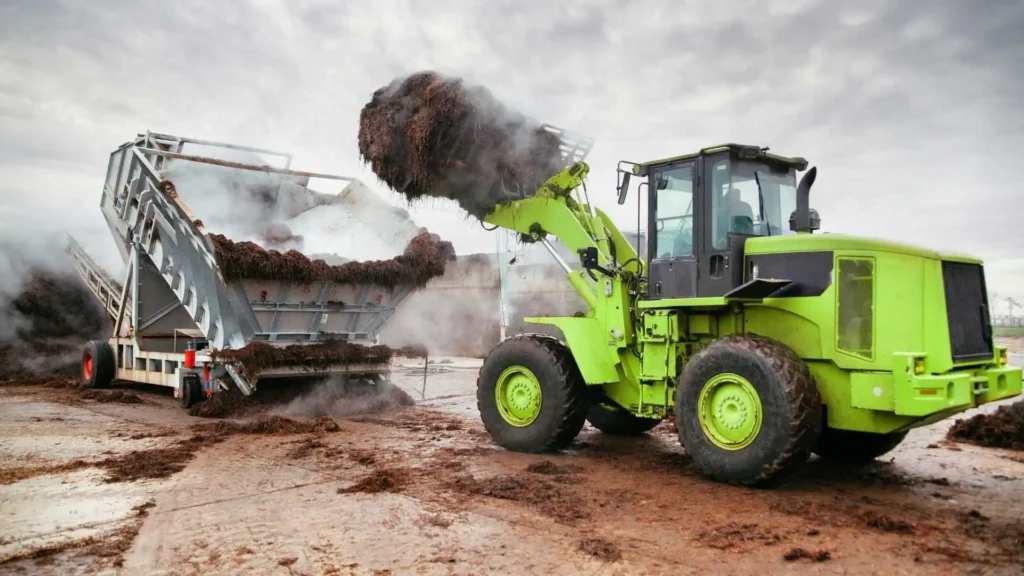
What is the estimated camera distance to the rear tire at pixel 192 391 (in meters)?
10.1

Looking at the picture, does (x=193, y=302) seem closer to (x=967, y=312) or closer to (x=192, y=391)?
(x=192, y=391)

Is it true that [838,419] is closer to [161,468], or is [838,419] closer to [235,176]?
[161,468]

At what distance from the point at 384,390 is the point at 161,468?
4568 millimetres

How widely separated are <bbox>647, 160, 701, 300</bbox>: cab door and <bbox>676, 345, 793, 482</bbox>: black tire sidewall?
818 millimetres

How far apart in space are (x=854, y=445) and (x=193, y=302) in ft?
26.2

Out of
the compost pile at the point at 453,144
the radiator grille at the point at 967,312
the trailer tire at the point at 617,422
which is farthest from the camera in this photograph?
the trailer tire at the point at 617,422

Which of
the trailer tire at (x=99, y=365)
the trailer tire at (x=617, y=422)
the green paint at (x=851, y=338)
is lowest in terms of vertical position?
the trailer tire at (x=617, y=422)

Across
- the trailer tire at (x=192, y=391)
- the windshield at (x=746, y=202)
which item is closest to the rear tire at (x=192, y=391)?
the trailer tire at (x=192, y=391)

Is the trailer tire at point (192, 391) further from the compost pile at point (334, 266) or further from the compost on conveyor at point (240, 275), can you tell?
the compost pile at point (334, 266)

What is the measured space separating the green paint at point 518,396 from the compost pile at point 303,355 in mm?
3340

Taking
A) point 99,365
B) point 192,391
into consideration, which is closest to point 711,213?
point 192,391

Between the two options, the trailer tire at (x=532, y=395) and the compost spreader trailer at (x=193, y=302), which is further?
the compost spreader trailer at (x=193, y=302)

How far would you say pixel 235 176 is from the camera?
Answer: 36.2ft

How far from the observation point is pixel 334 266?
396 inches
